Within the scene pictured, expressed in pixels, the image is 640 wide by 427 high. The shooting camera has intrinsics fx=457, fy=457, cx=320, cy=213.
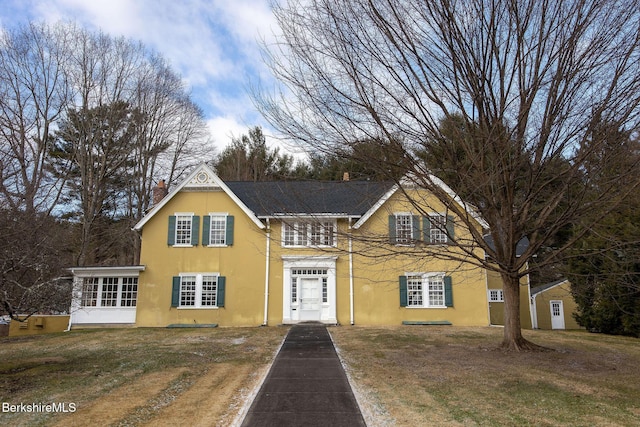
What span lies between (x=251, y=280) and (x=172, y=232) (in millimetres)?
3924

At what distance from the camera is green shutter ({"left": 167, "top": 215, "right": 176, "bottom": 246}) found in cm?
1911

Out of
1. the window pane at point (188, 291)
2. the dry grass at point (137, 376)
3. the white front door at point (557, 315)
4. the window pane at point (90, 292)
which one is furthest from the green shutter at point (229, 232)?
the white front door at point (557, 315)

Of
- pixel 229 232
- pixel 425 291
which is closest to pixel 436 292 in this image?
pixel 425 291

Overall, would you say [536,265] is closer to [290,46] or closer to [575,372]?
[575,372]

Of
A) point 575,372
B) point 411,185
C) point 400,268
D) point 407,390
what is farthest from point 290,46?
point 400,268

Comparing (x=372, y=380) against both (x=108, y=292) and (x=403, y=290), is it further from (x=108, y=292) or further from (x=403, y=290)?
(x=108, y=292)

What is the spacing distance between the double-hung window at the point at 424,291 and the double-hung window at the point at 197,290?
24.2 feet

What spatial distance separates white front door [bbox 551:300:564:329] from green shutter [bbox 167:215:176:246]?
817 inches

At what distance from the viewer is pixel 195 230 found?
19219mm

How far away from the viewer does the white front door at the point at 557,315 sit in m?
25.7

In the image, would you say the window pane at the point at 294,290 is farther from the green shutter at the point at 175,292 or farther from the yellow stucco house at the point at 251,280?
the green shutter at the point at 175,292

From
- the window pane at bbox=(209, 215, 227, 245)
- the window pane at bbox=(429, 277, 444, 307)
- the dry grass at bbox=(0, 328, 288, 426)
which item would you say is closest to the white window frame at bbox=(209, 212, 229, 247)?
the window pane at bbox=(209, 215, 227, 245)

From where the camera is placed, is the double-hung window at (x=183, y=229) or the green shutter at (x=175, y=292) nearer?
the green shutter at (x=175, y=292)

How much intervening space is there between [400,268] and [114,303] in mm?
11997
